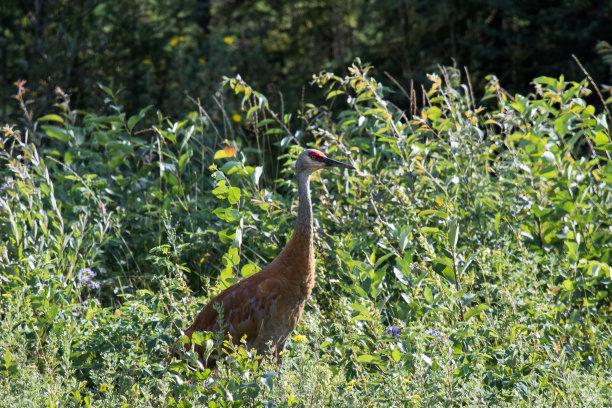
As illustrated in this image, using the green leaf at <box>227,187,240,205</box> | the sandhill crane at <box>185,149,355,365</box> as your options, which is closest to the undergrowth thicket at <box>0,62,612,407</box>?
the green leaf at <box>227,187,240,205</box>

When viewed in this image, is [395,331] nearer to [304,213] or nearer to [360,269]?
[360,269]

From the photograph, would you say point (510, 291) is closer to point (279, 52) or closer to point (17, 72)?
point (17, 72)

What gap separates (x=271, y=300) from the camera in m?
4.32

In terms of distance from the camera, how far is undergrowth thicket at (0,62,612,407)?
3.55m

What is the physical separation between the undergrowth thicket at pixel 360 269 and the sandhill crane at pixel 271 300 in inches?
5.8

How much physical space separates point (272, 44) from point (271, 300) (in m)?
7.42

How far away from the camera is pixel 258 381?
337 centimetres

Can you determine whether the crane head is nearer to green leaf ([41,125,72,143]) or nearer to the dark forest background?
green leaf ([41,125,72,143])

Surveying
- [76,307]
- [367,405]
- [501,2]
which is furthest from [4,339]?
[501,2]

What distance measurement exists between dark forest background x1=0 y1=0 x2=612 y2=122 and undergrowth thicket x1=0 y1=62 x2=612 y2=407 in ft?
9.05

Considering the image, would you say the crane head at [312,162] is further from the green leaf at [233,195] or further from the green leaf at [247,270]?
the green leaf at [247,270]

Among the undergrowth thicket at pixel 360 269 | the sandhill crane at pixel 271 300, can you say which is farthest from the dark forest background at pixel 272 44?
the sandhill crane at pixel 271 300

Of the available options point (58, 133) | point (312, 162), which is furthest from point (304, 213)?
point (58, 133)

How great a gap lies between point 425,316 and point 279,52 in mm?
7688
